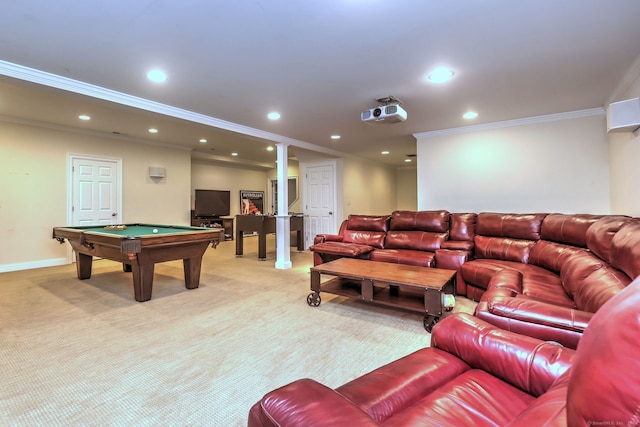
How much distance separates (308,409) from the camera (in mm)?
723

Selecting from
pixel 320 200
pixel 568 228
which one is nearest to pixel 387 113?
pixel 568 228

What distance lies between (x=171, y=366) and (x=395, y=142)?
4.96 meters

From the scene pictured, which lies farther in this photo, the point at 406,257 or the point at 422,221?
the point at 422,221

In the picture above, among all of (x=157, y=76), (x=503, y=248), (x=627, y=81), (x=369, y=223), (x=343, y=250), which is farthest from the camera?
(x=369, y=223)

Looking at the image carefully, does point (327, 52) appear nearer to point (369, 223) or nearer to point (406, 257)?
point (406, 257)

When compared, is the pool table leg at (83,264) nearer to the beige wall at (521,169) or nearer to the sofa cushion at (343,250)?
the sofa cushion at (343,250)

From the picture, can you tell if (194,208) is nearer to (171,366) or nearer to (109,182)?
(109,182)

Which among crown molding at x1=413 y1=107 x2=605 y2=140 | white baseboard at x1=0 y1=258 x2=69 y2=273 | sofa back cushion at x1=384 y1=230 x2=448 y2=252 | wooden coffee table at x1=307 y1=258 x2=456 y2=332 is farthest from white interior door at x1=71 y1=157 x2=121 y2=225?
crown molding at x1=413 y1=107 x2=605 y2=140

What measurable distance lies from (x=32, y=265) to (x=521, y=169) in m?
7.63

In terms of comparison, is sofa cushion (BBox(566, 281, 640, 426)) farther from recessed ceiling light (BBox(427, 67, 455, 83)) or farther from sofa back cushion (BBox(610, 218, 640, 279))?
recessed ceiling light (BBox(427, 67, 455, 83))

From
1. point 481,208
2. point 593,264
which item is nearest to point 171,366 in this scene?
point 593,264

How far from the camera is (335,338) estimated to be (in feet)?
7.68

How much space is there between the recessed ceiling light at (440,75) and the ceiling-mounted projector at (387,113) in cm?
42

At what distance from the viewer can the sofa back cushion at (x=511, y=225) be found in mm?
3354
